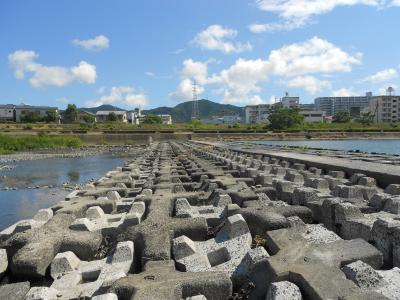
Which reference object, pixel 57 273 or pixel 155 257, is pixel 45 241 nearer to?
pixel 57 273

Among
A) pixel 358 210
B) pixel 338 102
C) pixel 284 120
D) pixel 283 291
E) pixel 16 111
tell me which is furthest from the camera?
pixel 338 102

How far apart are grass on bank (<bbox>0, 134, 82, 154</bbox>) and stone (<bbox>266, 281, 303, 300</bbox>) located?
41.3 metres

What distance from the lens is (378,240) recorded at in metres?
2.54

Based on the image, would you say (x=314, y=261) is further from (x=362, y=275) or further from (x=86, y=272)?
(x=86, y=272)

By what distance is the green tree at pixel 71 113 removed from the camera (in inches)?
3728

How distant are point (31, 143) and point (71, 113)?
166 ft

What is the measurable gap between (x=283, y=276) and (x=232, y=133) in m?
58.9

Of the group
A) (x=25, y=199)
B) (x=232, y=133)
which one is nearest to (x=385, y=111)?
(x=232, y=133)

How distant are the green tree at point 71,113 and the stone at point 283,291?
98.1 metres

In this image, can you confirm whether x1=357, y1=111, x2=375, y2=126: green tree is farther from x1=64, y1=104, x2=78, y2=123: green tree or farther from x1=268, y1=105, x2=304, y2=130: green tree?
x1=64, y1=104, x2=78, y2=123: green tree

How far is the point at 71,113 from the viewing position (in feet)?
313

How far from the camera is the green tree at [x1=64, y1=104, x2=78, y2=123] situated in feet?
311

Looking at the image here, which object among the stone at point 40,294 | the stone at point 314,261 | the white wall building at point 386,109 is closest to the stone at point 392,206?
the stone at point 314,261

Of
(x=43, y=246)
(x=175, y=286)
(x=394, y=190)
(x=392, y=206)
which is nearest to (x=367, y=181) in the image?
(x=394, y=190)
